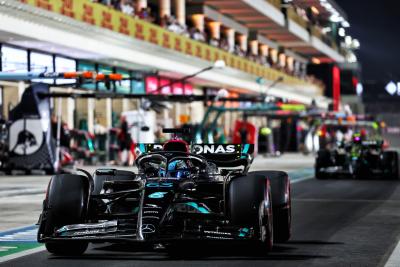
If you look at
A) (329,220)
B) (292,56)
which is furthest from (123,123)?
(292,56)

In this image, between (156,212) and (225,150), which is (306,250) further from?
(225,150)

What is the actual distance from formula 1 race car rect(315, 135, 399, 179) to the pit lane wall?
383 inches

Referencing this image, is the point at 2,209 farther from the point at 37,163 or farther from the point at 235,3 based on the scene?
the point at 235,3

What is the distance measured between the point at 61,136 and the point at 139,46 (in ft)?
33.8

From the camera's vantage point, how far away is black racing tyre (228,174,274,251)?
450 inches

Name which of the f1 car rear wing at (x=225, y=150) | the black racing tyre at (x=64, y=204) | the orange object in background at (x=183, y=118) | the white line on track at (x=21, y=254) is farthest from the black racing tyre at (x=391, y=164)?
the orange object in background at (x=183, y=118)

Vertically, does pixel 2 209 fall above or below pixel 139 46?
below

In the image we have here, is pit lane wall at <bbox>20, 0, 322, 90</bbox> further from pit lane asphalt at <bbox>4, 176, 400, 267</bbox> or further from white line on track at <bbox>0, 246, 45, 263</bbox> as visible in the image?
white line on track at <bbox>0, 246, 45, 263</bbox>

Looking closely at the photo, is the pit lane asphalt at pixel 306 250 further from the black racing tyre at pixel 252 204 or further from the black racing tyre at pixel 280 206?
the black racing tyre at pixel 252 204

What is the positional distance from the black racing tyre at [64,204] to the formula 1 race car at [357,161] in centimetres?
2207

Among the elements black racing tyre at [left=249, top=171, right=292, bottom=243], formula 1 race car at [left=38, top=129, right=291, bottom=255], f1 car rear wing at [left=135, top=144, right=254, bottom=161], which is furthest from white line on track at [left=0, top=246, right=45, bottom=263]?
black racing tyre at [left=249, top=171, right=292, bottom=243]

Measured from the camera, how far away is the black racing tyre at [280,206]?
1298 cm

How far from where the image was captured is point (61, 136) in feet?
119

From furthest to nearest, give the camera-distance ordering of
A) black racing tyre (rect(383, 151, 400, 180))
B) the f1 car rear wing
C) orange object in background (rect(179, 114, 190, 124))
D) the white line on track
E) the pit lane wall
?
orange object in background (rect(179, 114, 190, 124)) → the pit lane wall → black racing tyre (rect(383, 151, 400, 180)) → the f1 car rear wing → the white line on track
